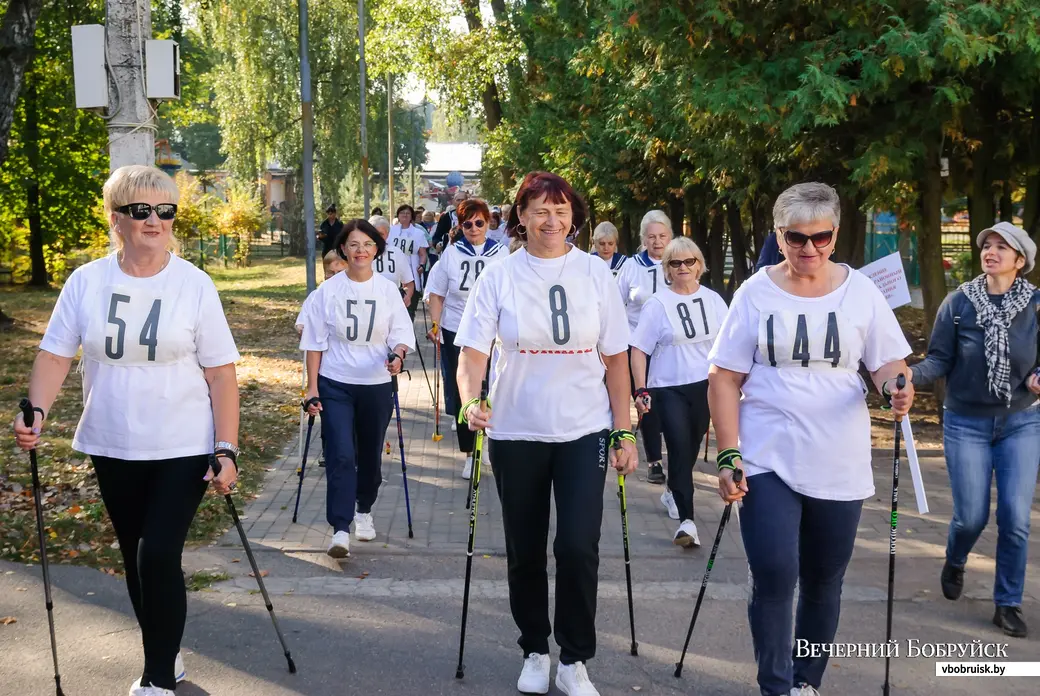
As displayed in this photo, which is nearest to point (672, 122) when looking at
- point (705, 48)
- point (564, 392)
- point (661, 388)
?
point (705, 48)

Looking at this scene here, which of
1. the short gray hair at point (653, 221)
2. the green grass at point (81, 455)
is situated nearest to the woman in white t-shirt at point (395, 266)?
the green grass at point (81, 455)

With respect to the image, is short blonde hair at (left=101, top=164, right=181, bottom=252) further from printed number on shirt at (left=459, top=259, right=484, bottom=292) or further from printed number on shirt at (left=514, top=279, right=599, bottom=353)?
printed number on shirt at (left=459, top=259, right=484, bottom=292)

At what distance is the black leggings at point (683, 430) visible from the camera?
731 centimetres

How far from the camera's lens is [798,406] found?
4.17 meters

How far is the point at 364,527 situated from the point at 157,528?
118 inches

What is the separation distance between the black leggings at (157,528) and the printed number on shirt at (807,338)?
2209 mm

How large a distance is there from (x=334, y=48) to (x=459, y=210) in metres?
33.2

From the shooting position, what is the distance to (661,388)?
7.43 metres

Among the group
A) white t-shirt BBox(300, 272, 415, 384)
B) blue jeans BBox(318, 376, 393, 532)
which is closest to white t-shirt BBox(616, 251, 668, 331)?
white t-shirt BBox(300, 272, 415, 384)

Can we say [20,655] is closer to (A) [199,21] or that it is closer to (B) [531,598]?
(B) [531,598]

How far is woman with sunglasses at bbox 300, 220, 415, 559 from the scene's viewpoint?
6883mm

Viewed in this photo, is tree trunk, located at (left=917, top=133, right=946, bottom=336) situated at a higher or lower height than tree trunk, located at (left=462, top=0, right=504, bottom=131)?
lower

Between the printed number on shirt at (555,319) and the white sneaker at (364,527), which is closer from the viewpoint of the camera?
the printed number on shirt at (555,319)

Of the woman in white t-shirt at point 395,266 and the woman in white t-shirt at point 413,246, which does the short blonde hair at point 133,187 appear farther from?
the woman in white t-shirt at point 413,246
